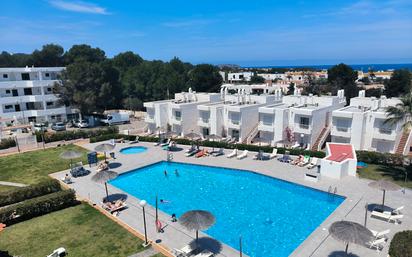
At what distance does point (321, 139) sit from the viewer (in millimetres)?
34500

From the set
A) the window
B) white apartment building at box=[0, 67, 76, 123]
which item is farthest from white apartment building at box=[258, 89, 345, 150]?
the window

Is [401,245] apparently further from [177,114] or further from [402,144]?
[177,114]

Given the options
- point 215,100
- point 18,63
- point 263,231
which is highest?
point 18,63

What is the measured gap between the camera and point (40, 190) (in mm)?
Result: 22422

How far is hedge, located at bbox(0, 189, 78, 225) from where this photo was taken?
61.5ft

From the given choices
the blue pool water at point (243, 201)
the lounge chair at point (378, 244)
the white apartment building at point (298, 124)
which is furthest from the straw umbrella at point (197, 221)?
the white apartment building at point (298, 124)

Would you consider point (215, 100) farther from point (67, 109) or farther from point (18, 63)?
point (18, 63)

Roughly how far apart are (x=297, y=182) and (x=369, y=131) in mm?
12923

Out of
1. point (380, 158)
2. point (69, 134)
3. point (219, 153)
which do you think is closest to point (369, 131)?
point (380, 158)

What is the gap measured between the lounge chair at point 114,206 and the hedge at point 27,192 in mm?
5365

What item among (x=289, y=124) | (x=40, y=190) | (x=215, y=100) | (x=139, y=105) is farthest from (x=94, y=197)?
(x=139, y=105)

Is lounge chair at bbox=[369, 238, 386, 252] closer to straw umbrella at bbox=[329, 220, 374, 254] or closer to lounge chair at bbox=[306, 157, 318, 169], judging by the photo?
straw umbrella at bbox=[329, 220, 374, 254]

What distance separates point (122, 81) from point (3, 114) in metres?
30.3

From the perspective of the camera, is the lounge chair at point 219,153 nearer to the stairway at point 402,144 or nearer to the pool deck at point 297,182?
the pool deck at point 297,182
